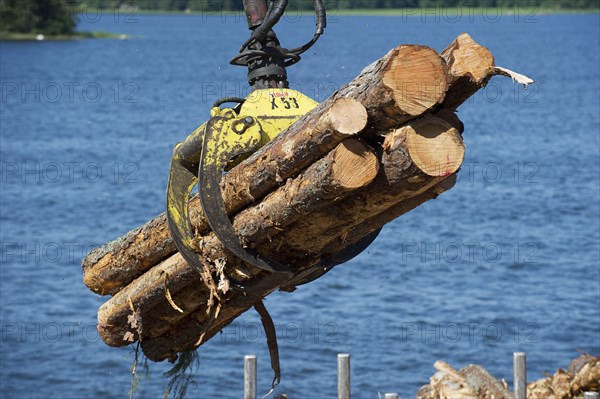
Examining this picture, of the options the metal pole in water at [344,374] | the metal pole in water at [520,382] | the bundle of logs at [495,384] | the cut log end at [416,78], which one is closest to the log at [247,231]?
the cut log end at [416,78]

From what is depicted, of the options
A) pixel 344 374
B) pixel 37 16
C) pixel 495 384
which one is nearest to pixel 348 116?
pixel 344 374

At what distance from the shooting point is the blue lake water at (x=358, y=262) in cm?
1811

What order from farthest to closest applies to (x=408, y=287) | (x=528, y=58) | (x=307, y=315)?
(x=528, y=58)
(x=408, y=287)
(x=307, y=315)

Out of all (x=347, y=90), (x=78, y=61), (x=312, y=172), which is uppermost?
(x=347, y=90)

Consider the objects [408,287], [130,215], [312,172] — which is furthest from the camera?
[130,215]

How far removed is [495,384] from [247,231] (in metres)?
4.90

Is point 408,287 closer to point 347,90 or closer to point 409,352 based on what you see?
point 409,352

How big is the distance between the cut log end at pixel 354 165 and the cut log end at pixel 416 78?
0.30 m

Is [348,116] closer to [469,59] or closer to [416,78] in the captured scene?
[416,78]

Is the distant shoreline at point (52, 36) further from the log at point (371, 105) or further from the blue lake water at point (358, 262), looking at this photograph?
the log at point (371, 105)

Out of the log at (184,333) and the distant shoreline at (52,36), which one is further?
the distant shoreline at (52,36)

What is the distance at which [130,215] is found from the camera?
29500mm

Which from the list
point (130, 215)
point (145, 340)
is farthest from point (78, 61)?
point (145, 340)

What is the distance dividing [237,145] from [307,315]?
1467 cm
